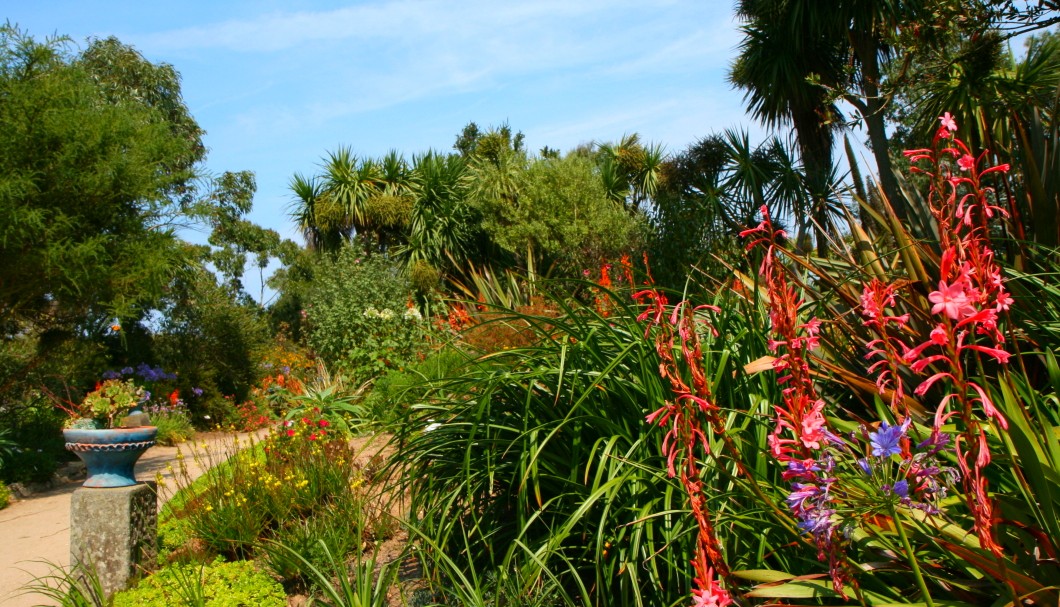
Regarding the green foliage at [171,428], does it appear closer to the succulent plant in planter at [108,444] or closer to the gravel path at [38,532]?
the gravel path at [38,532]

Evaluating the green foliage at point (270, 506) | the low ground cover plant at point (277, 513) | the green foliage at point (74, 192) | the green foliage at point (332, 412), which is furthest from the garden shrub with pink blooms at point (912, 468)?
the green foliage at point (74, 192)

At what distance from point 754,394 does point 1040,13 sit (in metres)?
5.68

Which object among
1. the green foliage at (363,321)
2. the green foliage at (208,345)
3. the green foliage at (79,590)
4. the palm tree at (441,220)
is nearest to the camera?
the green foliage at (79,590)

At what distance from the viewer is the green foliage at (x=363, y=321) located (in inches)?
450

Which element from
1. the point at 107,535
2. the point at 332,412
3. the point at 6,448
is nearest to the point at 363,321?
the point at 332,412

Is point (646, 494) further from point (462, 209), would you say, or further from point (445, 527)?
point (462, 209)

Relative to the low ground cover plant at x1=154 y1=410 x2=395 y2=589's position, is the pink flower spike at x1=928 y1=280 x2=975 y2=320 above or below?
above

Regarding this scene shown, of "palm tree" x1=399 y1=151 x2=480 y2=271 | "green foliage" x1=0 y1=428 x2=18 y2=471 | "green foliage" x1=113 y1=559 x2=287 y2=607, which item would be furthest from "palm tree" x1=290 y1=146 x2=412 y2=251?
"green foliage" x1=113 y1=559 x2=287 y2=607

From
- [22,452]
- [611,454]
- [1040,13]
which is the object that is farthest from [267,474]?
[1040,13]

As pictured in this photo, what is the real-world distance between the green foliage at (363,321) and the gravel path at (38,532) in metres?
2.75

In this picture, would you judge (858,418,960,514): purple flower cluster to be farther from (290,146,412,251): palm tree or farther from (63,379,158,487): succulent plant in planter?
(290,146,412,251): palm tree

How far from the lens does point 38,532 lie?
6.66m

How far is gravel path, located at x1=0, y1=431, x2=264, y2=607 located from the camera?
5121mm

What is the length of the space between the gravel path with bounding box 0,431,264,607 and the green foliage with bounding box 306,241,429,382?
9.03ft
